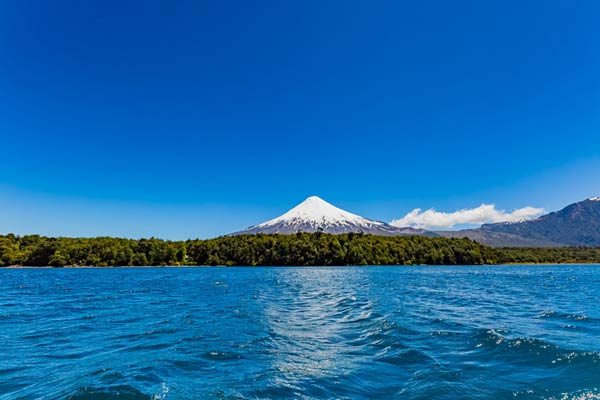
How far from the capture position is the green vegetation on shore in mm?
131750

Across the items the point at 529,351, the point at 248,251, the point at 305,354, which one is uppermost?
the point at 248,251

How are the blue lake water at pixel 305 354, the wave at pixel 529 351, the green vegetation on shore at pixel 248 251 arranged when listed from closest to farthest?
the blue lake water at pixel 305 354 < the wave at pixel 529 351 < the green vegetation on shore at pixel 248 251

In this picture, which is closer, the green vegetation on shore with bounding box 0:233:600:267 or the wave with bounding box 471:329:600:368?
the wave with bounding box 471:329:600:368

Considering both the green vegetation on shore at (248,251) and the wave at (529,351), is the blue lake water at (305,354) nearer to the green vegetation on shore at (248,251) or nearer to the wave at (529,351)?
the wave at (529,351)

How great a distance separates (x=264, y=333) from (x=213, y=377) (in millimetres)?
6156

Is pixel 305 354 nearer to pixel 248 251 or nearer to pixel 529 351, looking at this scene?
pixel 529 351

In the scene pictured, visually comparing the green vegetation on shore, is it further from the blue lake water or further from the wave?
the wave

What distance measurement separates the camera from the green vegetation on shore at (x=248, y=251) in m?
132

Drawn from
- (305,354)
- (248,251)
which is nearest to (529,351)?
(305,354)

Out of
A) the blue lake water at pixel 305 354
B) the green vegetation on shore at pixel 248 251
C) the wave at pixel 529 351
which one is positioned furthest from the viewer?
the green vegetation on shore at pixel 248 251

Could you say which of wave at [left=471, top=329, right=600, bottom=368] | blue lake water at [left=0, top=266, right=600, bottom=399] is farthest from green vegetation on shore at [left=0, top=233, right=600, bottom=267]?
wave at [left=471, top=329, right=600, bottom=368]

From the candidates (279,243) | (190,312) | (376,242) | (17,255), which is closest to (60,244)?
(17,255)

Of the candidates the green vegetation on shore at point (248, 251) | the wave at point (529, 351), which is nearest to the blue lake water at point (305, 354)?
the wave at point (529, 351)

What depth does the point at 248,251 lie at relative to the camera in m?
143
